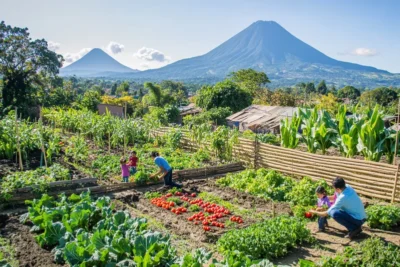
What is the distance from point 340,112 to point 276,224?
20.6 ft

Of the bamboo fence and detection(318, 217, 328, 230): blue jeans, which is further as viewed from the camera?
the bamboo fence

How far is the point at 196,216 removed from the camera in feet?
23.5

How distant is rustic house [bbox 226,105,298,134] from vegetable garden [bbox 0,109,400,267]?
10.7 metres

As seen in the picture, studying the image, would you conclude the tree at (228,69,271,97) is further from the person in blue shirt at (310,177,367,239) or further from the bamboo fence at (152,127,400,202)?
the person in blue shirt at (310,177,367,239)

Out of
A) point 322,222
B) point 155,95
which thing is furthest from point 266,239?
point 155,95

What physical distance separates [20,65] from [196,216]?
98.3 ft

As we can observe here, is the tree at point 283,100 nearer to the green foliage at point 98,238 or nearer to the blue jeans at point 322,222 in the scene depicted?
the blue jeans at point 322,222

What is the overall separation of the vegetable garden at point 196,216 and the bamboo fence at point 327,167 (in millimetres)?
30

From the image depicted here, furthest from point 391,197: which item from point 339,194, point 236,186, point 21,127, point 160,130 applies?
point 21,127

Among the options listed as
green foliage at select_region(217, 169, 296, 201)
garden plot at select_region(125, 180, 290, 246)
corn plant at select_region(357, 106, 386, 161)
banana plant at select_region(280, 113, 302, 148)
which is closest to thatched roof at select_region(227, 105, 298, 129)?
banana plant at select_region(280, 113, 302, 148)

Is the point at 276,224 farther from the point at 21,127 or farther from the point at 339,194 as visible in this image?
the point at 21,127

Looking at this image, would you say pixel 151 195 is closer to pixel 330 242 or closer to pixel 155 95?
pixel 330 242

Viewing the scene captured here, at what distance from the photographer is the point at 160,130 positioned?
16.6 metres

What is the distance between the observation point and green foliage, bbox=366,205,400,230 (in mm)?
6738
